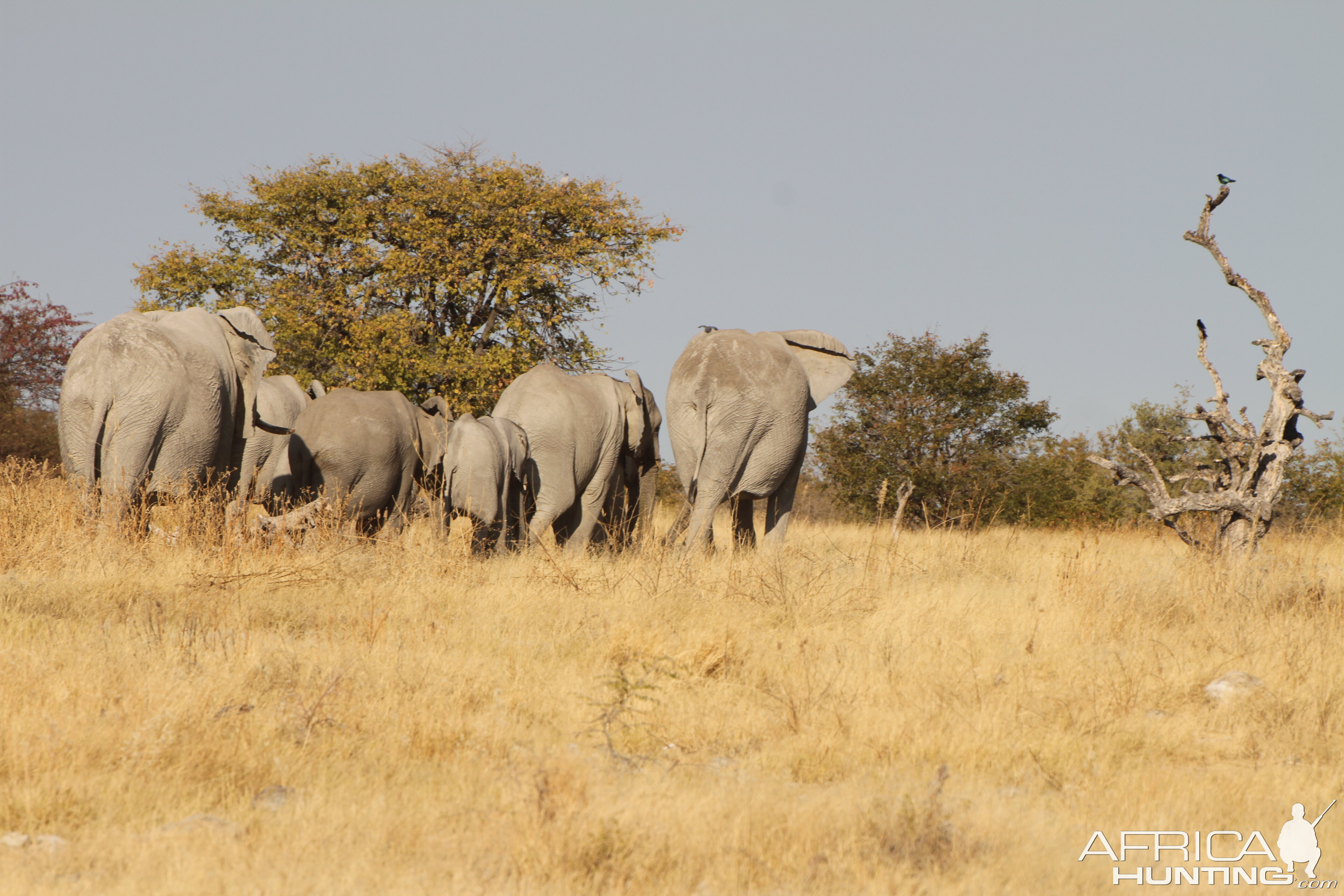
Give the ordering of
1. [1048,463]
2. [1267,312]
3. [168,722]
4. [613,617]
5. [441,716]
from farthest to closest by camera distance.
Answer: [1048,463], [1267,312], [613,617], [441,716], [168,722]

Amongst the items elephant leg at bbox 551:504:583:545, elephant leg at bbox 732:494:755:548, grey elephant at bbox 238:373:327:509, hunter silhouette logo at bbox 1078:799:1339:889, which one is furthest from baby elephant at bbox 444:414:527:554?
hunter silhouette logo at bbox 1078:799:1339:889

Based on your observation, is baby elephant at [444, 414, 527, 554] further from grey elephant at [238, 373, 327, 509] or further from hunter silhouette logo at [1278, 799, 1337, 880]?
hunter silhouette logo at [1278, 799, 1337, 880]

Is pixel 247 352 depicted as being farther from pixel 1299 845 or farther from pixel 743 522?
pixel 1299 845

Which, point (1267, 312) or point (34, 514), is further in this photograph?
point (1267, 312)

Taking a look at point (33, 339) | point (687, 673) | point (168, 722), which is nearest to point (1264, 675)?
point (687, 673)

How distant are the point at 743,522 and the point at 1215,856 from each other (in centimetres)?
803

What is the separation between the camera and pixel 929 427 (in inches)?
763

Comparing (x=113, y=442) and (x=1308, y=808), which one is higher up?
(x=113, y=442)

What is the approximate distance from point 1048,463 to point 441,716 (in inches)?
654

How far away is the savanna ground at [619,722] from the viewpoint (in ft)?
12.4

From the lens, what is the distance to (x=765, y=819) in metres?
4.05

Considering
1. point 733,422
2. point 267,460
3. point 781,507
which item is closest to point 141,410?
point 267,460

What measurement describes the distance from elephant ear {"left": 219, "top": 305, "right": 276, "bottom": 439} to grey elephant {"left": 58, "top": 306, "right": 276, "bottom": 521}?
329mm

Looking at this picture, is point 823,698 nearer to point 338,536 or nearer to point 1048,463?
point 338,536
